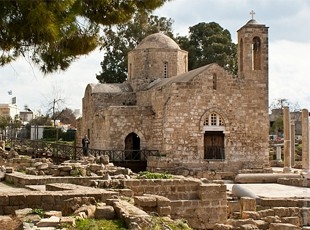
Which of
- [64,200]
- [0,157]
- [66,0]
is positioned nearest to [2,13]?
[66,0]

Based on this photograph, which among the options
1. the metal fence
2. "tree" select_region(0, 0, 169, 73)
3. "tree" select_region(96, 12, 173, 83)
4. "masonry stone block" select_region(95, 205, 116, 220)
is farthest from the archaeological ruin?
"tree" select_region(96, 12, 173, 83)

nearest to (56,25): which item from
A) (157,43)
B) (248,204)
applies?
(248,204)

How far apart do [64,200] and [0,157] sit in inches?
546

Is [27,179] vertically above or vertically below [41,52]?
below

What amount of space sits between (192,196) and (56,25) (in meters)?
6.38

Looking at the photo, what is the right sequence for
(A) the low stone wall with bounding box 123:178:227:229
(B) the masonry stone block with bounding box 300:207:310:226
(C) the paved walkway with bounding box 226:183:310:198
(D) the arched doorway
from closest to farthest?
1. (A) the low stone wall with bounding box 123:178:227:229
2. (B) the masonry stone block with bounding box 300:207:310:226
3. (C) the paved walkway with bounding box 226:183:310:198
4. (D) the arched doorway

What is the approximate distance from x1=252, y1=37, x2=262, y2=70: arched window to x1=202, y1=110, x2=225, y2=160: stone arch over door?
12.1 ft

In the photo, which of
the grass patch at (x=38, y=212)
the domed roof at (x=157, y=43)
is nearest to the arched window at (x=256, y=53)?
the domed roof at (x=157, y=43)

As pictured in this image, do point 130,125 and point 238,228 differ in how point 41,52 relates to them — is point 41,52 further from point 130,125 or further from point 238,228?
point 130,125

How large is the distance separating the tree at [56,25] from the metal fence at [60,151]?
49.8 feet

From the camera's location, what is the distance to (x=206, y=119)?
27750 mm

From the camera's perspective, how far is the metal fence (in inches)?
1018

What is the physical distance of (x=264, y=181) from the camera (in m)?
23.1

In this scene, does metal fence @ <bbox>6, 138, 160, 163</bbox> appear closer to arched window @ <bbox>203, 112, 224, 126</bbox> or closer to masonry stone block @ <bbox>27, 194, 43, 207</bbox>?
arched window @ <bbox>203, 112, 224, 126</bbox>
